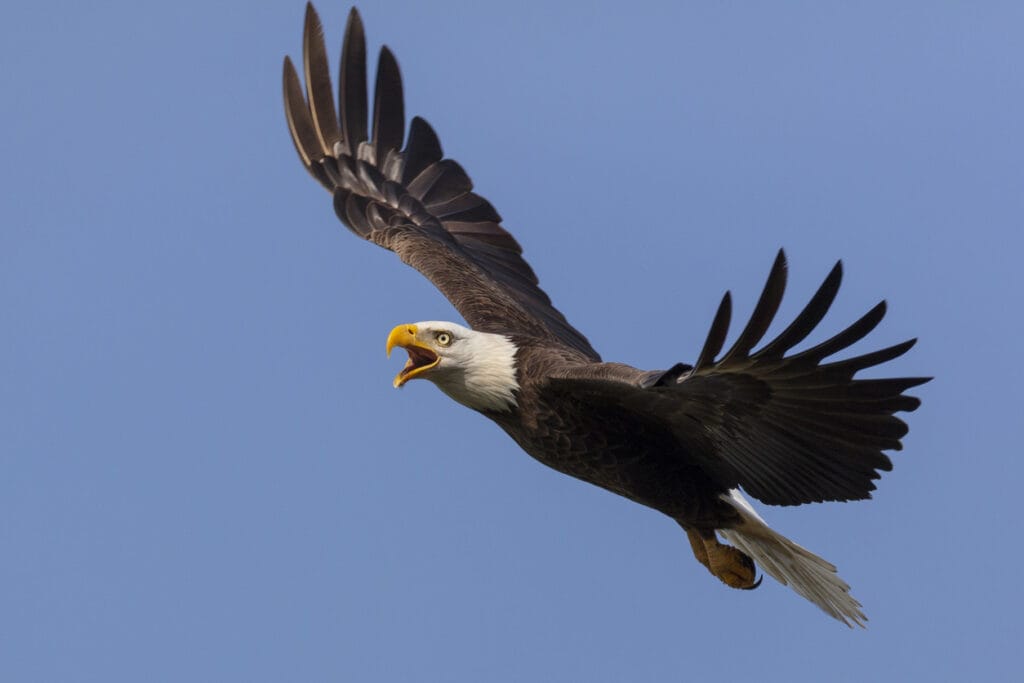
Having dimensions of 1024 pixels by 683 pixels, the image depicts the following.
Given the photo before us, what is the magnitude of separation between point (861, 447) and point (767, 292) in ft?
3.24

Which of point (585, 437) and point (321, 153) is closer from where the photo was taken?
point (585, 437)

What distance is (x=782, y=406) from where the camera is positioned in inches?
254

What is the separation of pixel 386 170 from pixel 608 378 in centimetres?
354

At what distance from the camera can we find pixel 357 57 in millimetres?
9656

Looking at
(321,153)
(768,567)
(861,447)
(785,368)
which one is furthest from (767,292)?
(321,153)

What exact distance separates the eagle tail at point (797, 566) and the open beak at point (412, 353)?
1442mm

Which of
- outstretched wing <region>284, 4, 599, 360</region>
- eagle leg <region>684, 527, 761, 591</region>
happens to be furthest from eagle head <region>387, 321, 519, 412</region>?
outstretched wing <region>284, 4, 599, 360</region>

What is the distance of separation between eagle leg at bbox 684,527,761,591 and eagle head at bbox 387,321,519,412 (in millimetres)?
1145

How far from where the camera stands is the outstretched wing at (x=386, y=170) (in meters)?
9.49

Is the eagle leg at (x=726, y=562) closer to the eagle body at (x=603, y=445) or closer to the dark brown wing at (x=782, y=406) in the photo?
the eagle body at (x=603, y=445)

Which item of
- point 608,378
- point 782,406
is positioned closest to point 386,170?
point 608,378

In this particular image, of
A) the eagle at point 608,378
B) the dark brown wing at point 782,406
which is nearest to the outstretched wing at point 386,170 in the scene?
the eagle at point 608,378

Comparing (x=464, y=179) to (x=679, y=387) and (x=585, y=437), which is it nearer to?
(x=585, y=437)

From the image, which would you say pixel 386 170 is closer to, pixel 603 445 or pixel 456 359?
pixel 456 359
